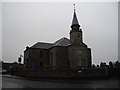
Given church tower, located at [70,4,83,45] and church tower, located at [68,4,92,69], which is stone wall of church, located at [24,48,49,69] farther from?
church tower, located at [70,4,83,45]

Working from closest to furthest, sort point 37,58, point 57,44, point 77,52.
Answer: point 77,52
point 57,44
point 37,58

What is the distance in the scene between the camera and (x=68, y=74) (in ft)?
77.2

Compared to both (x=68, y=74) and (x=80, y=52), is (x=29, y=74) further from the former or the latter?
(x=80, y=52)

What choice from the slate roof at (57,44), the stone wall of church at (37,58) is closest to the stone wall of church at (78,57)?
the slate roof at (57,44)

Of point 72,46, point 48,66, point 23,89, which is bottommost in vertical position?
point 48,66

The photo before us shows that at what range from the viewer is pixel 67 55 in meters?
36.8

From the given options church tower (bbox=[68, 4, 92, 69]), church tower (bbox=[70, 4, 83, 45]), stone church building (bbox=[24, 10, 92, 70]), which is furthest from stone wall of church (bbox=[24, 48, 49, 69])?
church tower (bbox=[70, 4, 83, 45])

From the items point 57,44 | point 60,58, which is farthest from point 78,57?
point 57,44

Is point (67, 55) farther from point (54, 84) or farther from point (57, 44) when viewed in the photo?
point (54, 84)

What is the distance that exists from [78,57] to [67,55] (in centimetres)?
343

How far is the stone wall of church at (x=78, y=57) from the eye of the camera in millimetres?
34375

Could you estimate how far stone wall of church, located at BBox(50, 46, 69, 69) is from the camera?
119ft

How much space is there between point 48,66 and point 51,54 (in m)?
3.97

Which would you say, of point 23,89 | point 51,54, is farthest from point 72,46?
point 23,89
